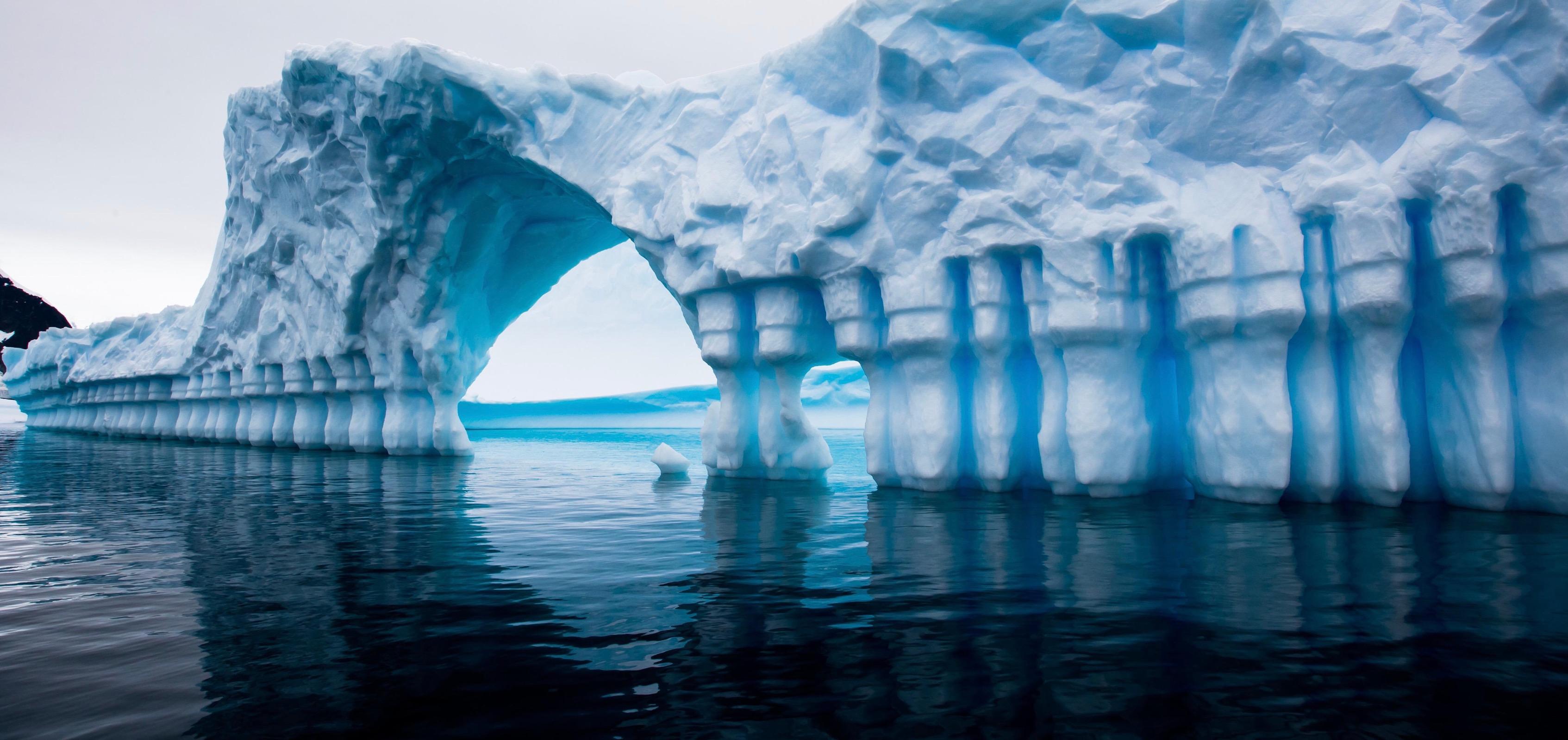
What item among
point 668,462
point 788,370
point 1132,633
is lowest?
point 1132,633

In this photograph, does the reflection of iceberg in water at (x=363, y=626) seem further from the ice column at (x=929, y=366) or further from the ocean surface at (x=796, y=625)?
the ice column at (x=929, y=366)

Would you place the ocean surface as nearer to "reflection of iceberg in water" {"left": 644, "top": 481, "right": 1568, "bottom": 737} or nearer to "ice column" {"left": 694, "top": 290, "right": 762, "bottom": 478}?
"reflection of iceberg in water" {"left": 644, "top": 481, "right": 1568, "bottom": 737}

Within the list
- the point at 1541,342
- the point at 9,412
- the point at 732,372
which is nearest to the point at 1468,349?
the point at 1541,342

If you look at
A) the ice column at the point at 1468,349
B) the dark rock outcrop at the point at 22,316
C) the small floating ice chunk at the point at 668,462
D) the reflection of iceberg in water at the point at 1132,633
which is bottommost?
the reflection of iceberg in water at the point at 1132,633

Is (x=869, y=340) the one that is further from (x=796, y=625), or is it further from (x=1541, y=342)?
(x=796, y=625)

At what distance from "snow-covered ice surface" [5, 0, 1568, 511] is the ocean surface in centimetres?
88

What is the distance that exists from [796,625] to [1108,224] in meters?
5.53

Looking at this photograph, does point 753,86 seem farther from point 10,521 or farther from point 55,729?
point 55,729

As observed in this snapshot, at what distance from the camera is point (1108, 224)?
7746 millimetres

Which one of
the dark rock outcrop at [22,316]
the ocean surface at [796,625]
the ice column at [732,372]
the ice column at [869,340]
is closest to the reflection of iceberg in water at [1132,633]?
the ocean surface at [796,625]

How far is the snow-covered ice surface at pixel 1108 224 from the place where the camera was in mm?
6395

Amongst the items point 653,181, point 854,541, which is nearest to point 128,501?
point 653,181

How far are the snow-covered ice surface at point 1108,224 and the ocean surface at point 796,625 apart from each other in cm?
88

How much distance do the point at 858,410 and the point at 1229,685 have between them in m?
36.5
